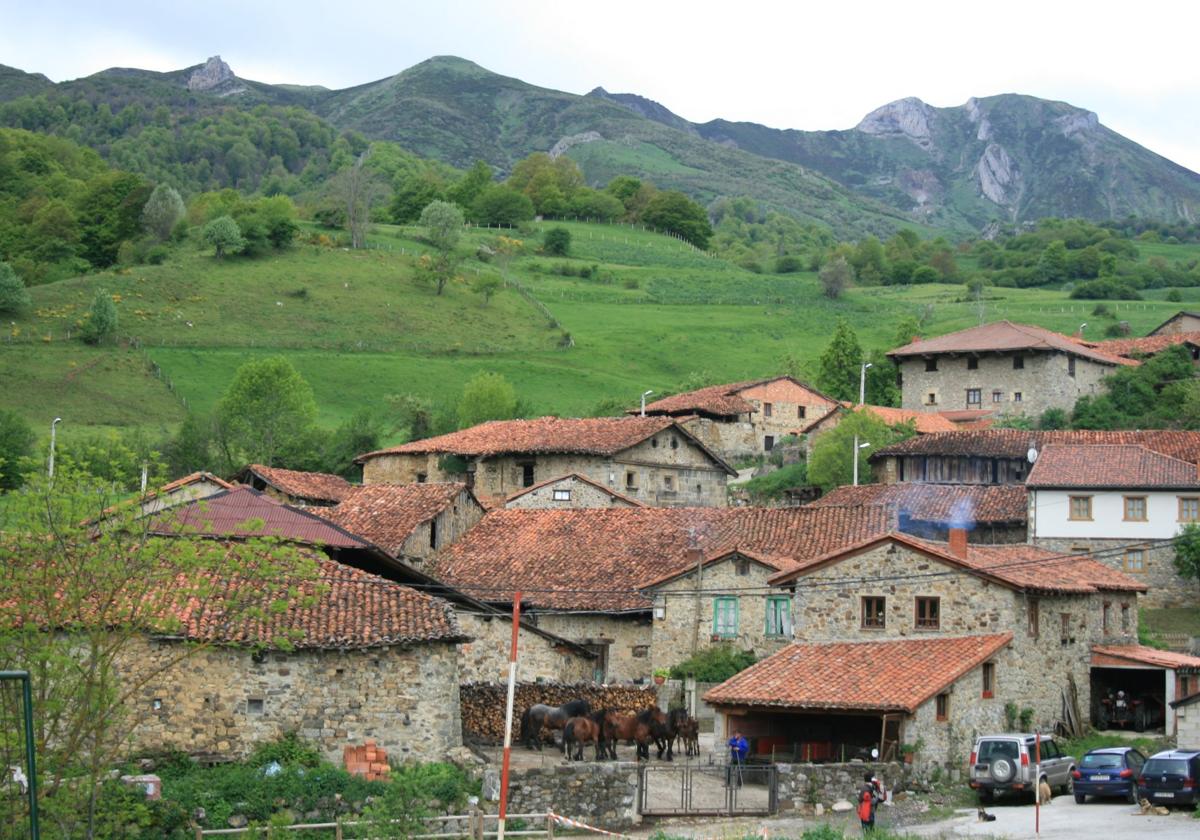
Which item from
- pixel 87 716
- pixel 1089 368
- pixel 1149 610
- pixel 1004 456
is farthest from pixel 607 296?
pixel 87 716

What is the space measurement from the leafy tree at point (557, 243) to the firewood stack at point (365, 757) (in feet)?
465

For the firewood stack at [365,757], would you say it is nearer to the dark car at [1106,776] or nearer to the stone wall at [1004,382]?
the dark car at [1106,776]

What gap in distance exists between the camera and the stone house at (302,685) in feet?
105

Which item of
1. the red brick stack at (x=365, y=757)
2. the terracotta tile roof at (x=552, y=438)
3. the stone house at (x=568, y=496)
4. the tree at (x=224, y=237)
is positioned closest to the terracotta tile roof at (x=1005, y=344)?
the terracotta tile roof at (x=552, y=438)

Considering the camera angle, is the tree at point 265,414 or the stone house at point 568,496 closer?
the stone house at point 568,496

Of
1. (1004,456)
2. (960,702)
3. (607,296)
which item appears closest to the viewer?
(960,702)

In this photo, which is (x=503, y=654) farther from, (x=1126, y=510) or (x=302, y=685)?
(x=1126, y=510)

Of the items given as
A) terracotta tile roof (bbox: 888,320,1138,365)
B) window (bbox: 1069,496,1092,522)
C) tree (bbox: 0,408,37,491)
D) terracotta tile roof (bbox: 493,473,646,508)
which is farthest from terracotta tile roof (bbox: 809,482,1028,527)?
tree (bbox: 0,408,37,491)

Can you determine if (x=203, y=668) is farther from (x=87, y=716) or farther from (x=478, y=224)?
(x=478, y=224)

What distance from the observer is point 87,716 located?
27.0 m

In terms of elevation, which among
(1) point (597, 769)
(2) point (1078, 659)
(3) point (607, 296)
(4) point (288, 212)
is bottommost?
(1) point (597, 769)

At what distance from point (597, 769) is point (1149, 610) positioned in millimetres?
29380

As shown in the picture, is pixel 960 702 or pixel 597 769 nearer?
pixel 597 769

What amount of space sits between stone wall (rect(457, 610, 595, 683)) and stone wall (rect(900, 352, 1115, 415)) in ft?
154
